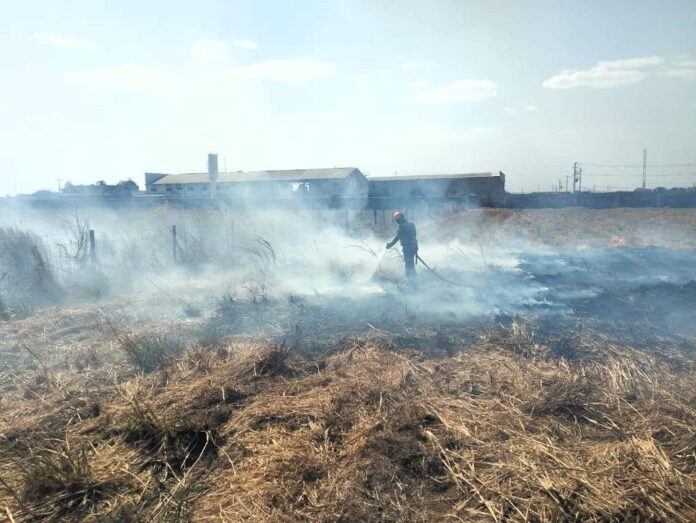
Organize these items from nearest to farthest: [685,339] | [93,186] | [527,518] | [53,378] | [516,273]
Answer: [527,518] < [53,378] < [685,339] < [516,273] < [93,186]

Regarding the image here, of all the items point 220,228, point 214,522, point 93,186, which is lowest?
point 214,522

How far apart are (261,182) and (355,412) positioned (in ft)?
92.0

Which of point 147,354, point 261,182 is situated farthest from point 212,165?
point 147,354

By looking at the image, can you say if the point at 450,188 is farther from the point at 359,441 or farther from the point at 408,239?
the point at 359,441

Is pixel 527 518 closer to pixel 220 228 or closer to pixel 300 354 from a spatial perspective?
pixel 300 354

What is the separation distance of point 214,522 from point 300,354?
331 centimetres

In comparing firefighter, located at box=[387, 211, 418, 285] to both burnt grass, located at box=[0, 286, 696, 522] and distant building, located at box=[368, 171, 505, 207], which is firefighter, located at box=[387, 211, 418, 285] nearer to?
burnt grass, located at box=[0, 286, 696, 522]

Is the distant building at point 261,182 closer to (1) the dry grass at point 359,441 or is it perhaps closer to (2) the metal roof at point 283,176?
(2) the metal roof at point 283,176

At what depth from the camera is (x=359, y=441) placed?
4207 millimetres

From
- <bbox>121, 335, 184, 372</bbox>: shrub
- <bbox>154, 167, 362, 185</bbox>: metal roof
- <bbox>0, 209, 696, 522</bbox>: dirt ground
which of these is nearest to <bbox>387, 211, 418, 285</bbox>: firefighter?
<bbox>0, 209, 696, 522</bbox>: dirt ground

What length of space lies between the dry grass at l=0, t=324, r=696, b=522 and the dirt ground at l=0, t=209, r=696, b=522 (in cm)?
2

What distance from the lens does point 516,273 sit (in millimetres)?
12203

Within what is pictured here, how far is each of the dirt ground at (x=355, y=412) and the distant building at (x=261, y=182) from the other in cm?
1912

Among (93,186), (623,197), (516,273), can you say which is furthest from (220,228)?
(93,186)
